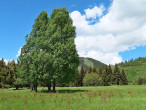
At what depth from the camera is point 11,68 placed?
175 ft

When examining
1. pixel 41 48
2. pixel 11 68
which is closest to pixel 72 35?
pixel 41 48

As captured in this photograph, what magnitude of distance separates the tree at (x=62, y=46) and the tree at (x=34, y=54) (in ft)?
5.80

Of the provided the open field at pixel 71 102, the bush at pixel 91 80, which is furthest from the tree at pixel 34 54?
the bush at pixel 91 80

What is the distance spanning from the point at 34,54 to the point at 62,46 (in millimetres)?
5165

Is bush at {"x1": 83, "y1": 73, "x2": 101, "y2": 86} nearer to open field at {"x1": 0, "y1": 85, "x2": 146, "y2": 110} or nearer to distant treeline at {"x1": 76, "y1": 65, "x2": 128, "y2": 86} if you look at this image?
distant treeline at {"x1": 76, "y1": 65, "x2": 128, "y2": 86}

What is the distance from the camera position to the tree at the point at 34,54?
23547 millimetres

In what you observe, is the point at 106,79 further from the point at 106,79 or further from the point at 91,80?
the point at 91,80

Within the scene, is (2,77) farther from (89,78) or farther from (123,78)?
(123,78)

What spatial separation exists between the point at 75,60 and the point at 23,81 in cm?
1196

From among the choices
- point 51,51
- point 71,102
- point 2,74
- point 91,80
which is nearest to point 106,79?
point 91,80

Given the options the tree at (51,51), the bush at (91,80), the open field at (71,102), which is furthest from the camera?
the bush at (91,80)

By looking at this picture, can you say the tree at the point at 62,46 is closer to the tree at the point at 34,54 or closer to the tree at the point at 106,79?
the tree at the point at 34,54

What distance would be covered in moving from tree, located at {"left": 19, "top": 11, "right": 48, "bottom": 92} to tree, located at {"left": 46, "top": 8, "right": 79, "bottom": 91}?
1.77m

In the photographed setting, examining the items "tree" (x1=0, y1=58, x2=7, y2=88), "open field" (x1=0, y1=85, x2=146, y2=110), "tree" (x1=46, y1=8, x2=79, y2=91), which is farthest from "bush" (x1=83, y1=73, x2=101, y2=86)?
"open field" (x1=0, y1=85, x2=146, y2=110)
